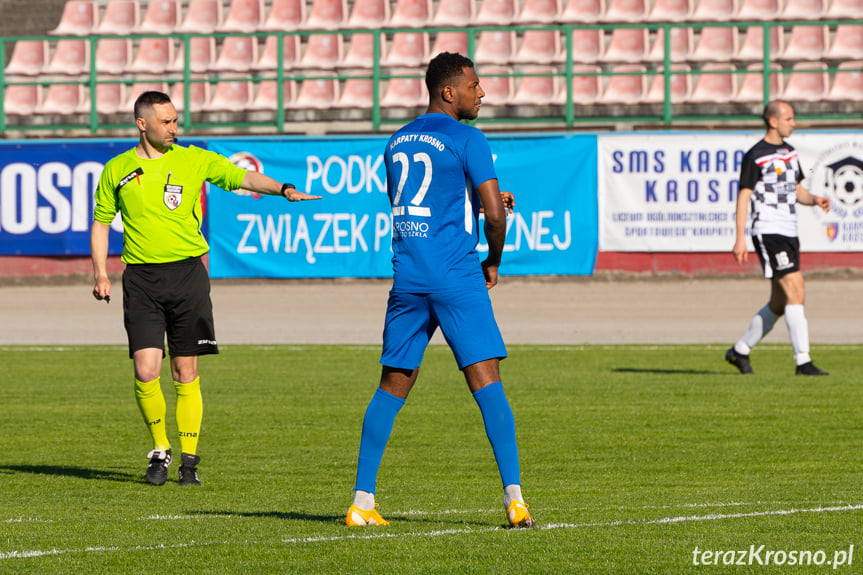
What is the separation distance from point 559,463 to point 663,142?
14297 millimetres

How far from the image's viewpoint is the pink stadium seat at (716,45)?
1046 inches

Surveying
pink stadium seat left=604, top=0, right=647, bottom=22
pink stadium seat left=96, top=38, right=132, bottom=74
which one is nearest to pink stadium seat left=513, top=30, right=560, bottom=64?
pink stadium seat left=604, top=0, right=647, bottom=22

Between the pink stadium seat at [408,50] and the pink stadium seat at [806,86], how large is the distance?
6621 millimetres

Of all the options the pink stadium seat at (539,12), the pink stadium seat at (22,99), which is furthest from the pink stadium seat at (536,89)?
the pink stadium seat at (22,99)

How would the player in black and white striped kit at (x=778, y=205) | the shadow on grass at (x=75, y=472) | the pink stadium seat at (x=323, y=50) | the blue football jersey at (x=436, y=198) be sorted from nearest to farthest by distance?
the blue football jersey at (x=436, y=198) → the shadow on grass at (x=75, y=472) → the player in black and white striped kit at (x=778, y=205) → the pink stadium seat at (x=323, y=50)

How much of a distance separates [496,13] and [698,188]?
7870 millimetres

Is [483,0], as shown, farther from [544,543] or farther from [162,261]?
[544,543]

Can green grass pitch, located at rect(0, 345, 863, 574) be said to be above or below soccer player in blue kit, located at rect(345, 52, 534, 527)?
A: below

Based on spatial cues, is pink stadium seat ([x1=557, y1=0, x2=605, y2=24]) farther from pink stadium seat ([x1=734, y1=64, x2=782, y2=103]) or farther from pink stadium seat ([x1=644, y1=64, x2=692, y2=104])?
pink stadium seat ([x1=734, y1=64, x2=782, y2=103])

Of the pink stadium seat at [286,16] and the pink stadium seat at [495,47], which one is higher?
the pink stadium seat at [286,16]

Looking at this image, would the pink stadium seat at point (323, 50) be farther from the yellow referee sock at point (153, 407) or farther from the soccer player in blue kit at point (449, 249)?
the soccer player in blue kit at point (449, 249)

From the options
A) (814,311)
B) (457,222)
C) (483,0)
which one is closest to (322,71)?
(483,0)

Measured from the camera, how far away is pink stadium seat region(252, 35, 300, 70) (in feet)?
90.2

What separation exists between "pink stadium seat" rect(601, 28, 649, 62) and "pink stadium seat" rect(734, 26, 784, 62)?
1716mm
